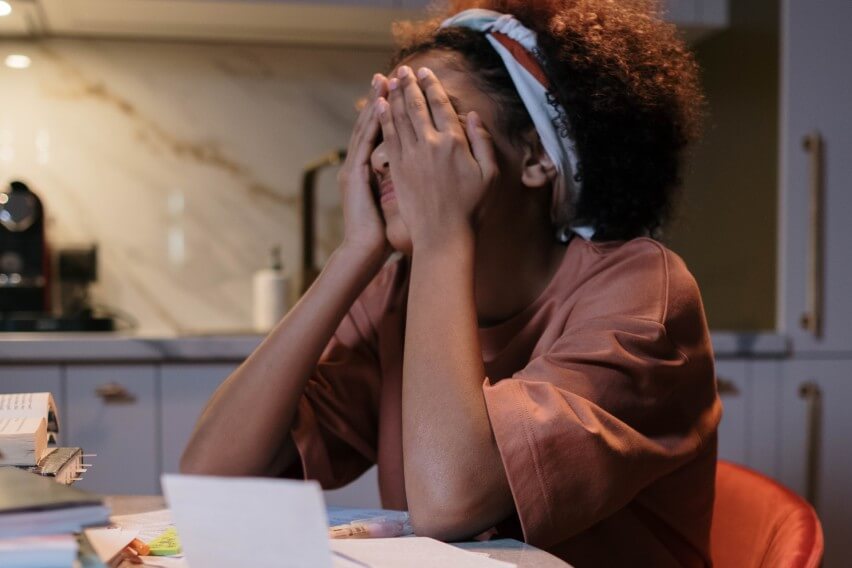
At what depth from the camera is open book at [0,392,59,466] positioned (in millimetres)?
677

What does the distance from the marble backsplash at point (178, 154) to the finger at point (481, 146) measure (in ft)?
4.57

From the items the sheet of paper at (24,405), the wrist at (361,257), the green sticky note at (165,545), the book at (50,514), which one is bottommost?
the green sticky note at (165,545)

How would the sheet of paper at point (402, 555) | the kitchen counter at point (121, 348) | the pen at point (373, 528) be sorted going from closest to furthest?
the sheet of paper at point (402, 555) → the pen at point (373, 528) → the kitchen counter at point (121, 348)

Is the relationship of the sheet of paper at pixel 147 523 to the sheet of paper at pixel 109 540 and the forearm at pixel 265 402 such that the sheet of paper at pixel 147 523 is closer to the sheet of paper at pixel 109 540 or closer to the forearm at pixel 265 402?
the sheet of paper at pixel 109 540

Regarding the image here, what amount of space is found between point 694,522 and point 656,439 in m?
0.12

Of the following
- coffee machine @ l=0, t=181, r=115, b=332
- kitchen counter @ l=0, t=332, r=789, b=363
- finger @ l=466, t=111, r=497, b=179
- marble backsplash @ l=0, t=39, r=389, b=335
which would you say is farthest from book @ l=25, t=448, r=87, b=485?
marble backsplash @ l=0, t=39, r=389, b=335

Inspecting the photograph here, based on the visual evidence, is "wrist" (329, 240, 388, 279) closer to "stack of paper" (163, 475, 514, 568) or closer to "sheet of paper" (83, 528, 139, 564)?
"sheet of paper" (83, 528, 139, 564)

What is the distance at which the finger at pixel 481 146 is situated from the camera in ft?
3.16

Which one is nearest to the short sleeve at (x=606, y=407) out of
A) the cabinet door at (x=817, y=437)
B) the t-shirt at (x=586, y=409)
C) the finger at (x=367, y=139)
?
the t-shirt at (x=586, y=409)

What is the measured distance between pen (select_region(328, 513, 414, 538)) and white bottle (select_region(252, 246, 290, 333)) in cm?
135

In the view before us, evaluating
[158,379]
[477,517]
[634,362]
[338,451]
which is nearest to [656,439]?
[634,362]

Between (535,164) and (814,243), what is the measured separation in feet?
3.86

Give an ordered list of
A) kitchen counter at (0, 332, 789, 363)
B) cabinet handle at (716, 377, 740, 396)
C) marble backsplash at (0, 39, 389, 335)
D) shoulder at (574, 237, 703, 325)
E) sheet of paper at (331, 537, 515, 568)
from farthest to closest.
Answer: marble backsplash at (0, 39, 389, 335), cabinet handle at (716, 377, 740, 396), kitchen counter at (0, 332, 789, 363), shoulder at (574, 237, 703, 325), sheet of paper at (331, 537, 515, 568)

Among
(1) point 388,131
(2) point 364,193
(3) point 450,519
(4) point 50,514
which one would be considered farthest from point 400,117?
(4) point 50,514
